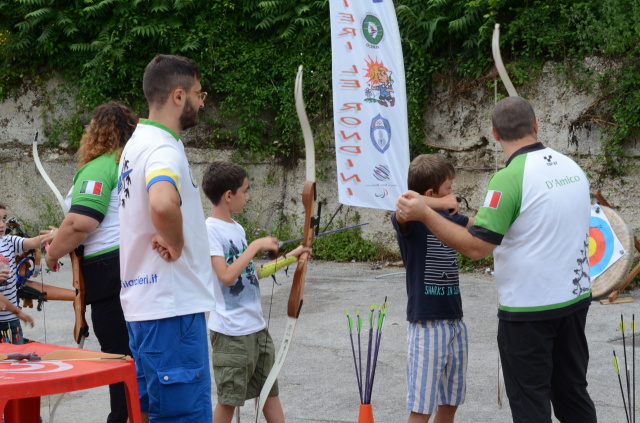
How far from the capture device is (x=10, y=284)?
4.41 m

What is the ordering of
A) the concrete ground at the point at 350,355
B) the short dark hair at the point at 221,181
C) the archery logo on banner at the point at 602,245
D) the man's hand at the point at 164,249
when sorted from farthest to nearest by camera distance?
1. the archery logo on banner at the point at 602,245
2. the concrete ground at the point at 350,355
3. the short dark hair at the point at 221,181
4. the man's hand at the point at 164,249

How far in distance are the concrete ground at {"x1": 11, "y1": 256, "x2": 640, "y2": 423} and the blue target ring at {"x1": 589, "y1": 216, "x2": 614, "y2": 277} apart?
0.38 metres

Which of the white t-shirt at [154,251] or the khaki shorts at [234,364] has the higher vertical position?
the white t-shirt at [154,251]

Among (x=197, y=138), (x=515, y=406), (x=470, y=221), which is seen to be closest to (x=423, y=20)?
(x=197, y=138)

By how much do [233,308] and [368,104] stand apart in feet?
13.4

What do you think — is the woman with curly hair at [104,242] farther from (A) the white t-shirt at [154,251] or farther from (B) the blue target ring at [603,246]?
(B) the blue target ring at [603,246]

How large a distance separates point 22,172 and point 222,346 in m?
9.64

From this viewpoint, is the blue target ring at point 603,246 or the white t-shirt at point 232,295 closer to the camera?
the white t-shirt at point 232,295

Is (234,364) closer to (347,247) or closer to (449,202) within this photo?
(449,202)

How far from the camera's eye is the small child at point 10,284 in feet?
14.1

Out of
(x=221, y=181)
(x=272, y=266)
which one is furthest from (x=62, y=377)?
(x=221, y=181)

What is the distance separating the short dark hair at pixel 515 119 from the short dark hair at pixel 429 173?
0.43 meters

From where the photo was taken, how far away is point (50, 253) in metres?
3.87

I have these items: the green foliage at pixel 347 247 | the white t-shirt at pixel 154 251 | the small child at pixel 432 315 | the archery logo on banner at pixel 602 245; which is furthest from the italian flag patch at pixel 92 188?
the green foliage at pixel 347 247
